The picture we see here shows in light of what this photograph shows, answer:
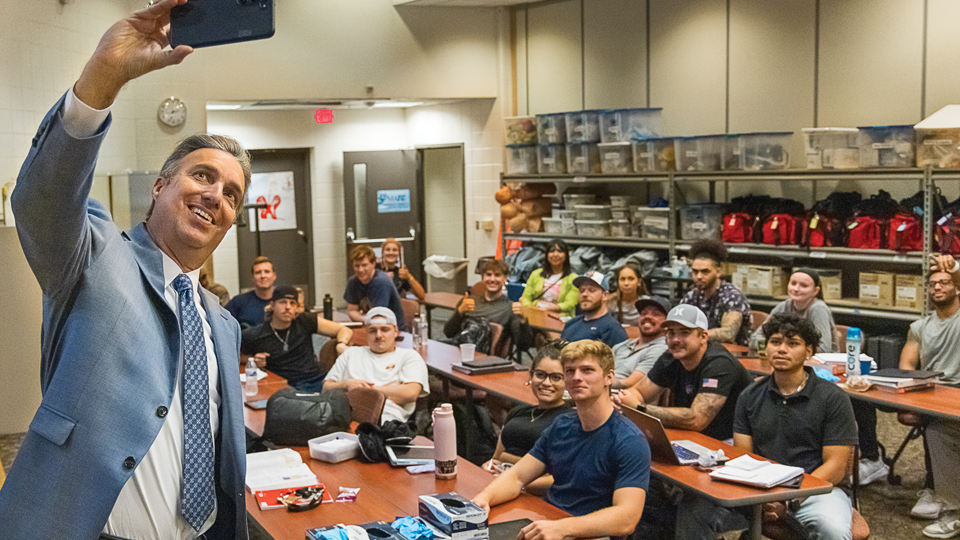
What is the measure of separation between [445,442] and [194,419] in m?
2.07

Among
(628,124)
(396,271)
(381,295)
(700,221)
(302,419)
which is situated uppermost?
(628,124)

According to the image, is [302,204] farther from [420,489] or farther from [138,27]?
[138,27]

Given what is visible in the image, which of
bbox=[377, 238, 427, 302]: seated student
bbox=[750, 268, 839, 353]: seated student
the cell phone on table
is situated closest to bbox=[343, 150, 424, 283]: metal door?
bbox=[377, 238, 427, 302]: seated student

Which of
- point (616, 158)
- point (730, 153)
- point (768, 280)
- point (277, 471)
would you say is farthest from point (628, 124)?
point (277, 471)

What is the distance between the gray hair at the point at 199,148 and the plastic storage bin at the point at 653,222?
305 inches

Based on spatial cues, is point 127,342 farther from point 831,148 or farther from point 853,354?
point 831,148

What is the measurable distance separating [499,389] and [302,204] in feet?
26.6

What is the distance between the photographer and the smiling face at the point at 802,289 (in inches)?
240

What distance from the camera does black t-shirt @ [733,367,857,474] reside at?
4020 millimetres

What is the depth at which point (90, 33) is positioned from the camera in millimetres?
6988

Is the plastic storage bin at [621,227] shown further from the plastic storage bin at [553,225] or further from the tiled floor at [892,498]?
the tiled floor at [892,498]

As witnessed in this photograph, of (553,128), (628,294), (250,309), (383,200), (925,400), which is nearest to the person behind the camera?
(925,400)

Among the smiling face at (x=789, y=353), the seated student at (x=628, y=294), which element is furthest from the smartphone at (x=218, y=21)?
the seated student at (x=628, y=294)

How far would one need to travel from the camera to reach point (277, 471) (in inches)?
147
